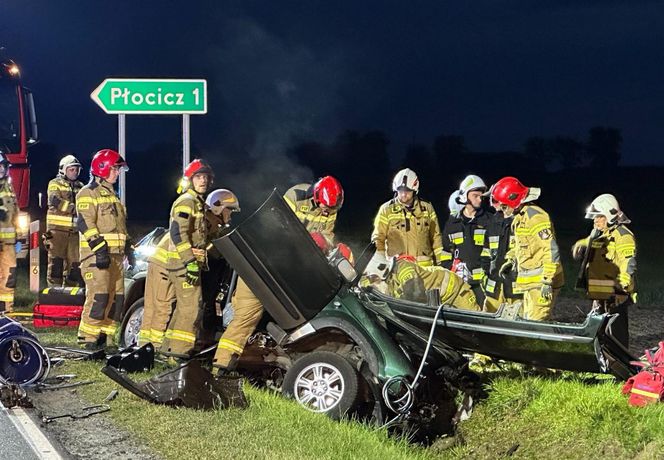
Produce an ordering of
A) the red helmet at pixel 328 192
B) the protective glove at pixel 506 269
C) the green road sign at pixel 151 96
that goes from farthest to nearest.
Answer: the green road sign at pixel 151 96 < the protective glove at pixel 506 269 < the red helmet at pixel 328 192

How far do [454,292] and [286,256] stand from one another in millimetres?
1896

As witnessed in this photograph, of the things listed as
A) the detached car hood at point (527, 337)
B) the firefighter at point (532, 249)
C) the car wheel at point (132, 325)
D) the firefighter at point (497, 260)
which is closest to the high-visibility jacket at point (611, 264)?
the firefighter at point (532, 249)

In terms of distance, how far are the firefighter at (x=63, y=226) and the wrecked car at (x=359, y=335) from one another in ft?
Result: 22.6

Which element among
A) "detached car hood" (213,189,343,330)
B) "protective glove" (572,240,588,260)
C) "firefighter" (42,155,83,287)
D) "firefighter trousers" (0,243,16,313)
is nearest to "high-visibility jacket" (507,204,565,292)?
"protective glove" (572,240,588,260)

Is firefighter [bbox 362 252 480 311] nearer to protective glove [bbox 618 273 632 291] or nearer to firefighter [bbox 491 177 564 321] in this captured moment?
firefighter [bbox 491 177 564 321]

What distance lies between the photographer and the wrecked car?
221 inches

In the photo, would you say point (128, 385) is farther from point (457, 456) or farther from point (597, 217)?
point (597, 217)

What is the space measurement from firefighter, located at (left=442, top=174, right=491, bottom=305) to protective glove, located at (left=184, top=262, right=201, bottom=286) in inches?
134

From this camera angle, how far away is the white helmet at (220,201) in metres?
8.08

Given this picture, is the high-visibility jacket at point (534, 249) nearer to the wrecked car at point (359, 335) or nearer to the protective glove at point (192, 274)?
the wrecked car at point (359, 335)

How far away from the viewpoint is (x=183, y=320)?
7.20 meters

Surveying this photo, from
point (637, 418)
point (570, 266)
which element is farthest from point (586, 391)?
point (570, 266)

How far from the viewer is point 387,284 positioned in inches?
270

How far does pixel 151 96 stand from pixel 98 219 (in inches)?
88.7
